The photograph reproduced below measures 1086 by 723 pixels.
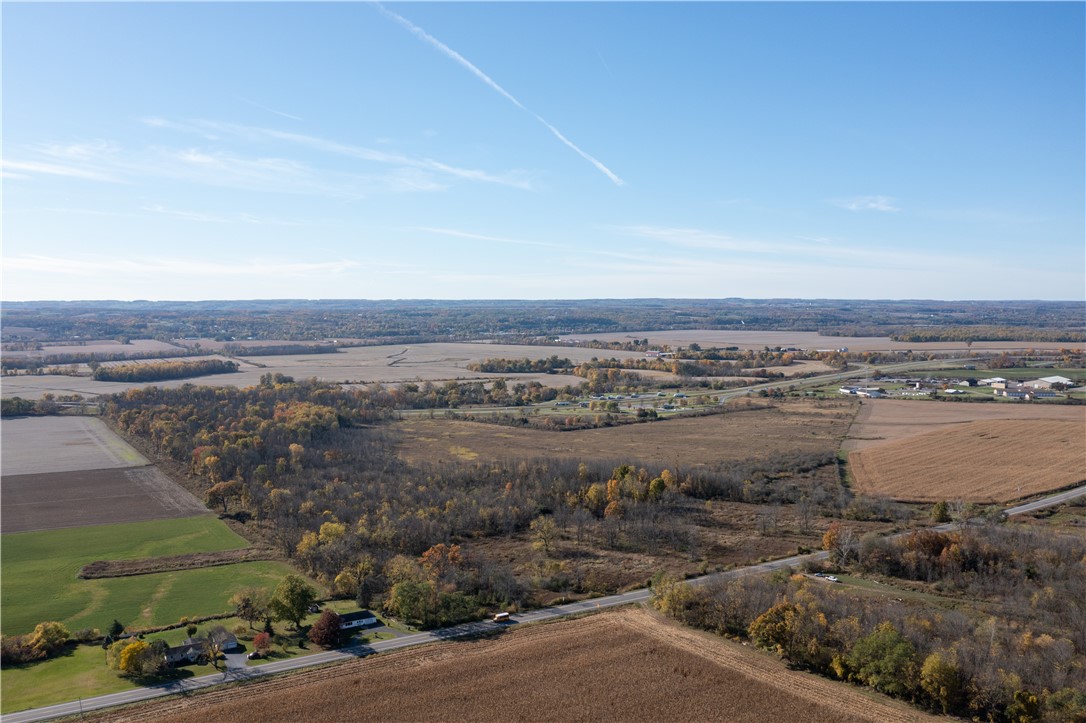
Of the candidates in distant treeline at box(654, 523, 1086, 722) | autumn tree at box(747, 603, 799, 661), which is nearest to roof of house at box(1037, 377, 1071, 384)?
distant treeline at box(654, 523, 1086, 722)

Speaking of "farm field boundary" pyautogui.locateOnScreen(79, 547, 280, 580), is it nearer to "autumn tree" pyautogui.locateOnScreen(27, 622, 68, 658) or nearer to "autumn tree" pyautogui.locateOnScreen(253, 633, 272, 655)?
"autumn tree" pyautogui.locateOnScreen(27, 622, 68, 658)

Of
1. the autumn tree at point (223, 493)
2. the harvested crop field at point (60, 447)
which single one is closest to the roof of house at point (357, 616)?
the autumn tree at point (223, 493)

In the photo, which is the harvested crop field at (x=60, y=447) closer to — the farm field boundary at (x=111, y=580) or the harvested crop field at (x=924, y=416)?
the farm field boundary at (x=111, y=580)

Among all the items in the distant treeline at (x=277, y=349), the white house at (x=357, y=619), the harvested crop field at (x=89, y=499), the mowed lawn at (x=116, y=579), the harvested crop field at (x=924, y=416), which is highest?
the distant treeline at (x=277, y=349)

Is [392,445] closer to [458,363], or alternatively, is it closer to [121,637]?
[121,637]

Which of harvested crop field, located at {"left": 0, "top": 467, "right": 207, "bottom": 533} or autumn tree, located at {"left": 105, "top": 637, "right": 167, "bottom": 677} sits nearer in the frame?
autumn tree, located at {"left": 105, "top": 637, "right": 167, "bottom": 677}

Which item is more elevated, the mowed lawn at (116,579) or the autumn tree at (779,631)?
the autumn tree at (779,631)
